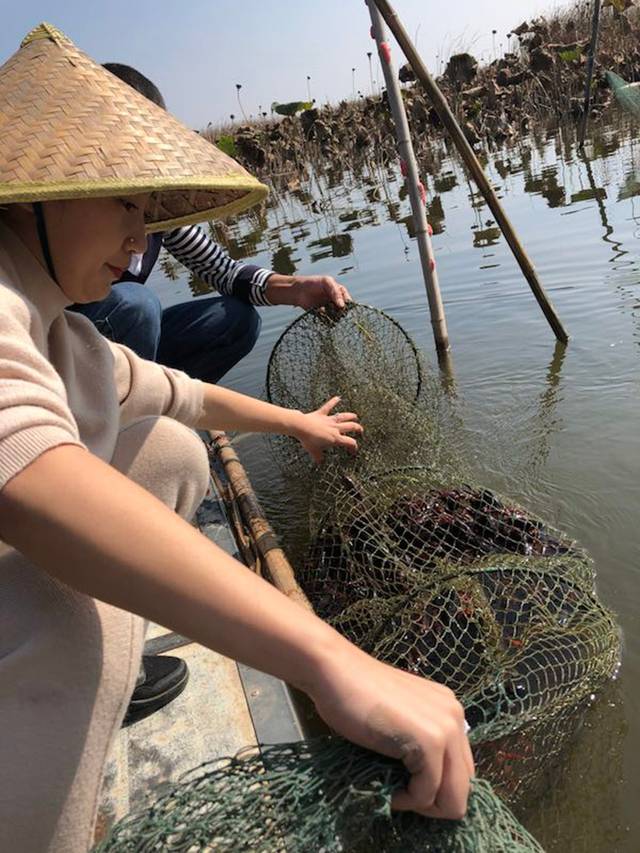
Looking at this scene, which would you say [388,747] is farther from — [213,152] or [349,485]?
[349,485]

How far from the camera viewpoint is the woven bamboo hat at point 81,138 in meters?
1.06

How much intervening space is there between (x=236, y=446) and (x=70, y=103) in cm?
294

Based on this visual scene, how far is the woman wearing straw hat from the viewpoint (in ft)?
2.66

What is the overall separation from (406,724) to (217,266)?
273cm

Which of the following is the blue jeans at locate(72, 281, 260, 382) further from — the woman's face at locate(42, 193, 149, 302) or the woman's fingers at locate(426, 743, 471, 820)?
the woman's fingers at locate(426, 743, 471, 820)

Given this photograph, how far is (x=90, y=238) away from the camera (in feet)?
3.87

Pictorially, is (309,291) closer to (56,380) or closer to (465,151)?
(465,151)

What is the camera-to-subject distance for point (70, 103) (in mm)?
1160

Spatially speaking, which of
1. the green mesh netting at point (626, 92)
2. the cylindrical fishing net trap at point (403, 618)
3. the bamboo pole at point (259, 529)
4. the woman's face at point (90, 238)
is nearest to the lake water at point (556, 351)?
the cylindrical fishing net trap at point (403, 618)

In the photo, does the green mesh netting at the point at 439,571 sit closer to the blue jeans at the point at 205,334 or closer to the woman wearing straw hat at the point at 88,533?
the blue jeans at the point at 205,334

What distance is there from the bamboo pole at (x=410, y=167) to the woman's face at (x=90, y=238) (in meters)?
3.15

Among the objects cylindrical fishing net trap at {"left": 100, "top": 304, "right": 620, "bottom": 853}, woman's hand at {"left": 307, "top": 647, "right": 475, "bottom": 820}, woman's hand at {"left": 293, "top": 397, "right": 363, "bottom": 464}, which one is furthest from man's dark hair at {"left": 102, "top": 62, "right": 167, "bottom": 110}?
woman's hand at {"left": 307, "top": 647, "right": 475, "bottom": 820}

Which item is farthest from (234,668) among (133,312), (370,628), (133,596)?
(133,312)

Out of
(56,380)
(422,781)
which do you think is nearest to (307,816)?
(422,781)
